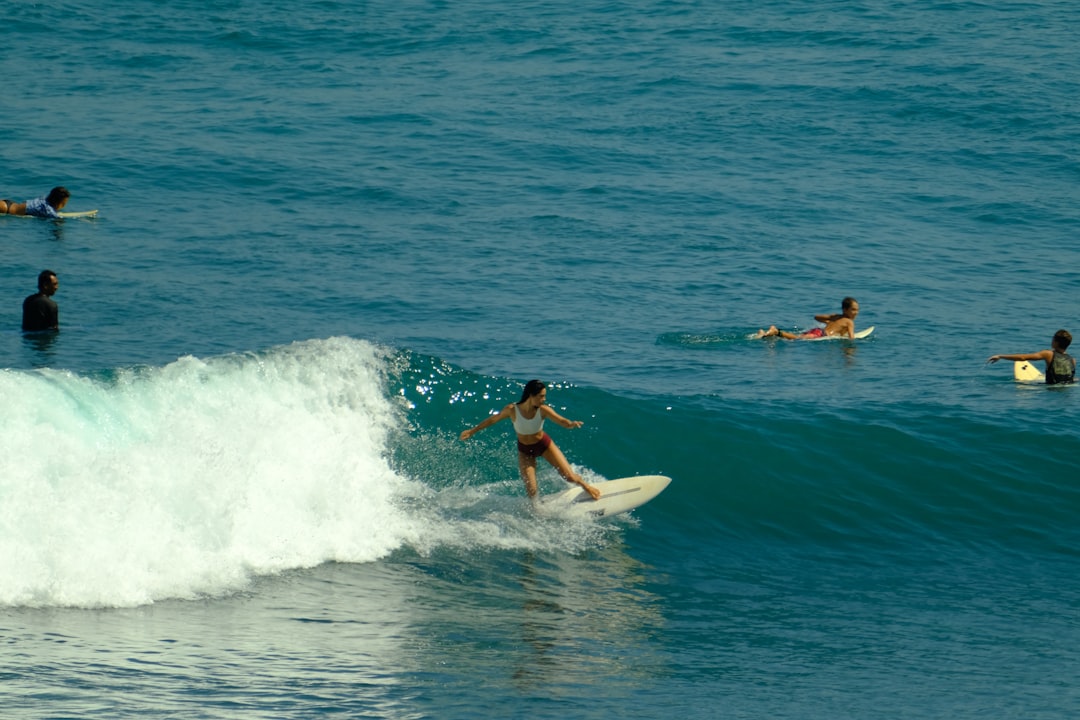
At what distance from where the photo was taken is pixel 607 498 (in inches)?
568

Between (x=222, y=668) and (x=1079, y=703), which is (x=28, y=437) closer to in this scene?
(x=222, y=668)

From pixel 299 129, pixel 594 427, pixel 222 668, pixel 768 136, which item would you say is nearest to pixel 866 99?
pixel 768 136

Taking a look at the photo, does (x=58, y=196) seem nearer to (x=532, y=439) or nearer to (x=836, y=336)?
(x=836, y=336)

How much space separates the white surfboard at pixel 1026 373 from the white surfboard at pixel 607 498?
7.50 meters

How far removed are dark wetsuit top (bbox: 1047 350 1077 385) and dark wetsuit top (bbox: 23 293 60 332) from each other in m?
14.5

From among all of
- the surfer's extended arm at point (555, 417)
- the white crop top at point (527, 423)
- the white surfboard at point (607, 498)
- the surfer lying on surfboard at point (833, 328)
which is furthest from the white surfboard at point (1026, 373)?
the white crop top at point (527, 423)

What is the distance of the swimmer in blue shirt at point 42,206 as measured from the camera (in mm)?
27062

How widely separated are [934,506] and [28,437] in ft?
32.9

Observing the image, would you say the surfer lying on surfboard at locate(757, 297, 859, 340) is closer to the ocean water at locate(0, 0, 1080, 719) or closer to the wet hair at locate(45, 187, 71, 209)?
the ocean water at locate(0, 0, 1080, 719)

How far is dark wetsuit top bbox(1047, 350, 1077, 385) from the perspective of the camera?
19297 millimetres

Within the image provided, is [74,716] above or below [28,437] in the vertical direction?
below

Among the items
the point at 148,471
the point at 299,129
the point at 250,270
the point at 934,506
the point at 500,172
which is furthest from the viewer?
the point at 299,129

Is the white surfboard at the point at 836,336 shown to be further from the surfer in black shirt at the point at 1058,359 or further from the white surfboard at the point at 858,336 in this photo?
→ the surfer in black shirt at the point at 1058,359

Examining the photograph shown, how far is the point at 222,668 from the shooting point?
9.79m
